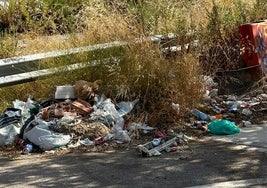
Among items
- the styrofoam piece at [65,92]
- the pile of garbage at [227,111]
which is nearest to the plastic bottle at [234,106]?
the pile of garbage at [227,111]

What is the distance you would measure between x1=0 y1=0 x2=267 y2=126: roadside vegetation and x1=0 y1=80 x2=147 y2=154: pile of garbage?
0.27 m

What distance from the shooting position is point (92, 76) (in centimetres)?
834

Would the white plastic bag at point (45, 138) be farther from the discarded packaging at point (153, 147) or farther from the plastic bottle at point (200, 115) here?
the plastic bottle at point (200, 115)

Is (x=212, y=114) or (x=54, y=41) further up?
(x=54, y=41)

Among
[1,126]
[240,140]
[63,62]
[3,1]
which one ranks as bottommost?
[240,140]

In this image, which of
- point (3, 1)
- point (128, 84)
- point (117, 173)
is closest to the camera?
point (117, 173)

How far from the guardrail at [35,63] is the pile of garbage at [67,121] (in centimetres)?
33

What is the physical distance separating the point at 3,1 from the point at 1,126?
6867mm

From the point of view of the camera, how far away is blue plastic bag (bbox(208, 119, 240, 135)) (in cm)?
725

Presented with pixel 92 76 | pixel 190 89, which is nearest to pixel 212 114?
pixel 190 89

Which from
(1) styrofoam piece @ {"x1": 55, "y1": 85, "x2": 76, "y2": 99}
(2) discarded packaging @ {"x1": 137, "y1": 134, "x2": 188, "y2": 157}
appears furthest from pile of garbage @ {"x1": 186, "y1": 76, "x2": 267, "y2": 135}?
(1) styrofoam piece @ {"x1": 55, "y1": 85, "x2": 76, "y2": 99}

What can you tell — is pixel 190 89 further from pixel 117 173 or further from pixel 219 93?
pixel 117 173

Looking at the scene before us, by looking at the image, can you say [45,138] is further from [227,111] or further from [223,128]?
[227,111]

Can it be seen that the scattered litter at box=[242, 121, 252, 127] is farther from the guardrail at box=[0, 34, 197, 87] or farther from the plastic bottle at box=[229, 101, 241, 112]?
the guardrail at box=[0, 34, 197, 87]
